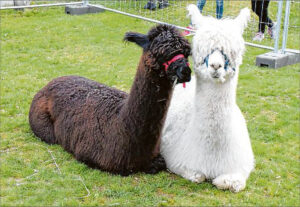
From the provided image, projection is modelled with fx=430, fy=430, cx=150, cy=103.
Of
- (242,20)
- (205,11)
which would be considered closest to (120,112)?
(242,20)

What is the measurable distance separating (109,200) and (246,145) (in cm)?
138

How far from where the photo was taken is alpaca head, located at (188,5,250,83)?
3.42 meters

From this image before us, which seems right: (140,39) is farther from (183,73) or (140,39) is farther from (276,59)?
(276,59)

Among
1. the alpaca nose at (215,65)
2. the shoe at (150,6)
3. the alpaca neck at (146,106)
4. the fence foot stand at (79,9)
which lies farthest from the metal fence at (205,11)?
the alpaca nose at (215,65)

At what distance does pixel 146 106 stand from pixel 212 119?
0.57 meters

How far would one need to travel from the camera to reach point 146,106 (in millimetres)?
3695

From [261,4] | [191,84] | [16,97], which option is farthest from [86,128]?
[261,4]

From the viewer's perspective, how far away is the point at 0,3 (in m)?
Result: 12.1

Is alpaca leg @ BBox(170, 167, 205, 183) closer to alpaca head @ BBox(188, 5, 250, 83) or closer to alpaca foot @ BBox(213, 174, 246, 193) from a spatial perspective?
alpaca foot @ BBox(213, 174, 246, 193)

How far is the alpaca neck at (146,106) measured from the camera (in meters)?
3.58

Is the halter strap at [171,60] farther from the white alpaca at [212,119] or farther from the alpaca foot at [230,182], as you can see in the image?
the alpaca foot at [230,182]

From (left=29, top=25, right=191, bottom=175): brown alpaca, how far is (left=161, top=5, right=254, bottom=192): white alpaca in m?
0.17

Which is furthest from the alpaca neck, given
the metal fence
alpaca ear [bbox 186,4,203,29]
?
the metal fence

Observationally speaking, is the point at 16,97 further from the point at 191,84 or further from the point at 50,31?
the point at 50,31
